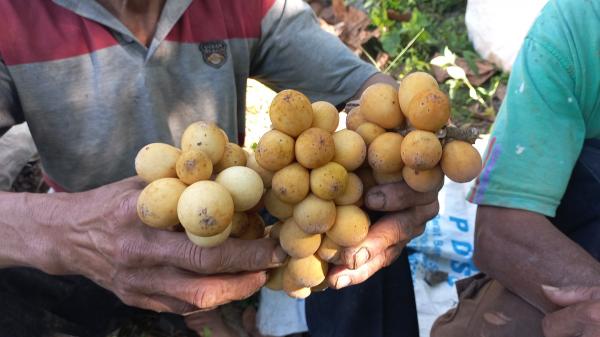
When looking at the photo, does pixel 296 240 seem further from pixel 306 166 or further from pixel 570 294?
pixel 570 294

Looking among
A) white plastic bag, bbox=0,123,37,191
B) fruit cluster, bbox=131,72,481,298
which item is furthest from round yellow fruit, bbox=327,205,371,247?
white plastic bag, bbox=0,123,37,191

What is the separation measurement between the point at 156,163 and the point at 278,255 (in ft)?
1.32

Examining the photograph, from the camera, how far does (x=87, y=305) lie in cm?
210

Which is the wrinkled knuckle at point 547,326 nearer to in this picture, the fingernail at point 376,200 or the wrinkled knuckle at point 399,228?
the wrinkled knuckle at point 399,228

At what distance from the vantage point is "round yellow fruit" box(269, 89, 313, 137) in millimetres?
1168

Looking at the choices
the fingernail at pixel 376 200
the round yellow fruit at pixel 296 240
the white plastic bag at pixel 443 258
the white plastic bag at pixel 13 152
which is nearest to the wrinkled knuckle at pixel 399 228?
the fingernail at pixel 376 200

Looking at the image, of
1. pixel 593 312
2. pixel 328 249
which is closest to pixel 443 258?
pixel 593 312

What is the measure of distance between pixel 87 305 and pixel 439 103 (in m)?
1.69

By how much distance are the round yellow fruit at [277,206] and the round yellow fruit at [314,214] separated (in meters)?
0.05

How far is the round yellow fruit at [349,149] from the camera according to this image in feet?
4.01

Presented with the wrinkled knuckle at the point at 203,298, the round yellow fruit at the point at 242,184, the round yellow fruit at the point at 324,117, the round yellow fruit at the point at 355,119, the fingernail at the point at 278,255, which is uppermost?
the round yellow fruit at the point at 324,117

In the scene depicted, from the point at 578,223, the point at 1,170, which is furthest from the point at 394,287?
the point at 1,170

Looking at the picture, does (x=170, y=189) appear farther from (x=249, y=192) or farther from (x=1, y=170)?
(x=1, y=170)

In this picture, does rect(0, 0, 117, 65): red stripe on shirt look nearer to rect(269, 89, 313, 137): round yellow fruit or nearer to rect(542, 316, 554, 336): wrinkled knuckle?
rect(269, 89, 313, 137): round yellow fruit
